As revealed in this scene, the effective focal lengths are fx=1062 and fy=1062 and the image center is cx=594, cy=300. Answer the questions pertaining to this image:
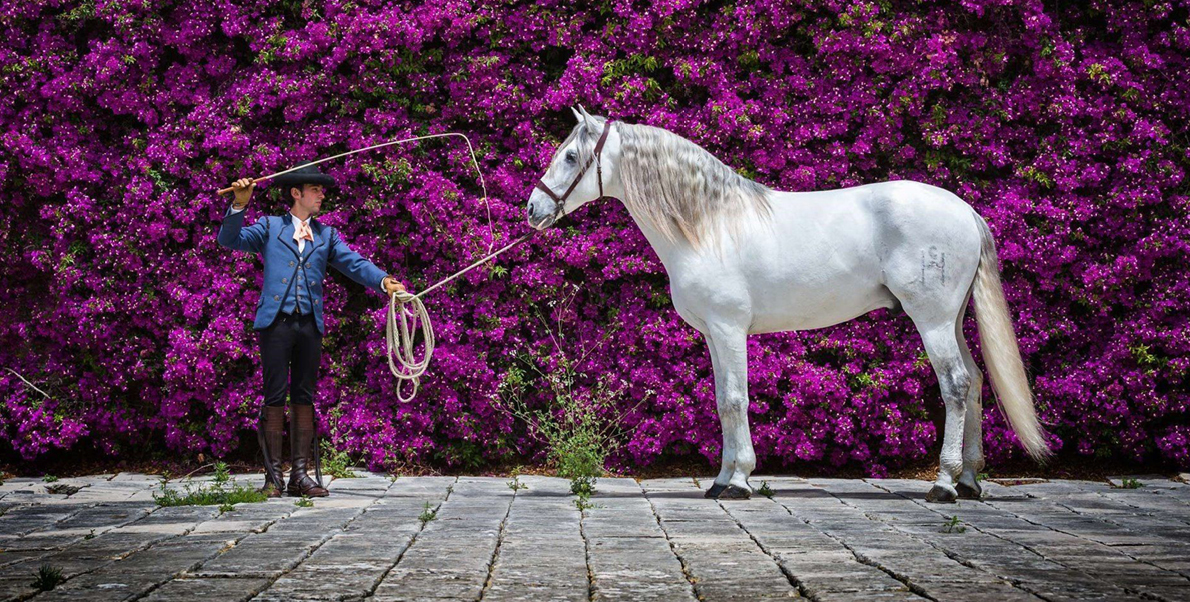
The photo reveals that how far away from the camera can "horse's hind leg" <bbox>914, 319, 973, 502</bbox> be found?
5852mm

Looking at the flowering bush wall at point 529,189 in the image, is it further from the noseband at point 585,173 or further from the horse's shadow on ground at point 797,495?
the noseband at point 585,173

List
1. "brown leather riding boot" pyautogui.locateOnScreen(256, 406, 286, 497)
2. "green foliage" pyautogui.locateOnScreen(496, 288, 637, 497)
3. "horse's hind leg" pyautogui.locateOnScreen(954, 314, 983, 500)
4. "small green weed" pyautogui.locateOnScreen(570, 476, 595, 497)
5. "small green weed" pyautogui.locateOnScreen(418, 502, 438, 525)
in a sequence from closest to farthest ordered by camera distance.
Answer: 1. "small green weed" pyautogui.locateOnScreen(418, 502, 438, 525)
2. "small green weed" pyautogui.locateOnScreen(570, 476, 595, 497)
3. "horse's hind leg" pyautogui.locateOnScreen(954, 314, 983, 500)
4. "brown leather riding boot" pyautogui.locateOnScreen(256, 406, 286, 497)
5. "green foliage" pyautogui.locateOnScreen(496, 288, 637, 497)

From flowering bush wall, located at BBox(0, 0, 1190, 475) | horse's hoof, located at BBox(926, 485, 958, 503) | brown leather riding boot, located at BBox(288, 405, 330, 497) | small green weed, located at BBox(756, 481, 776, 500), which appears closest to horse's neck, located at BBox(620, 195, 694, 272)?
flowering bush wall, located at BBox(0, 0, 1190, 475)

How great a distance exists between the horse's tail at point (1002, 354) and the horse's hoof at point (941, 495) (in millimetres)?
559

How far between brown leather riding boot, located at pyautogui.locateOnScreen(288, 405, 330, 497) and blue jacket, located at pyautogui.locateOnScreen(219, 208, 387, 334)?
50cm

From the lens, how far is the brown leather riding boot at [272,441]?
243 inches

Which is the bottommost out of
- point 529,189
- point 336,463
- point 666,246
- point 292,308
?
point 336,463

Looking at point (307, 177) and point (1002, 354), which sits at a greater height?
point (307, 177)

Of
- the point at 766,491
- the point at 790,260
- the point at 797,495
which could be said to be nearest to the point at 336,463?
the point at 766,491

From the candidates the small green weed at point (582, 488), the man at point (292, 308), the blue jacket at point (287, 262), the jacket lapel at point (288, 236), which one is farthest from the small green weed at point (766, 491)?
the jacket lapel at point (288, 236)

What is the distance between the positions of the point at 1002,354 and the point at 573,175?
2639mm

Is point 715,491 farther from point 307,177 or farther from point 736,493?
point 307,177

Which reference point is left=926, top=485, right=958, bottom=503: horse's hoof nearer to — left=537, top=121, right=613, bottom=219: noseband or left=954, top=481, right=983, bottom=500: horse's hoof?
left=954, top=481, right=983, bottom=500: horse's hoof

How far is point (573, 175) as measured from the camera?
609 cm
